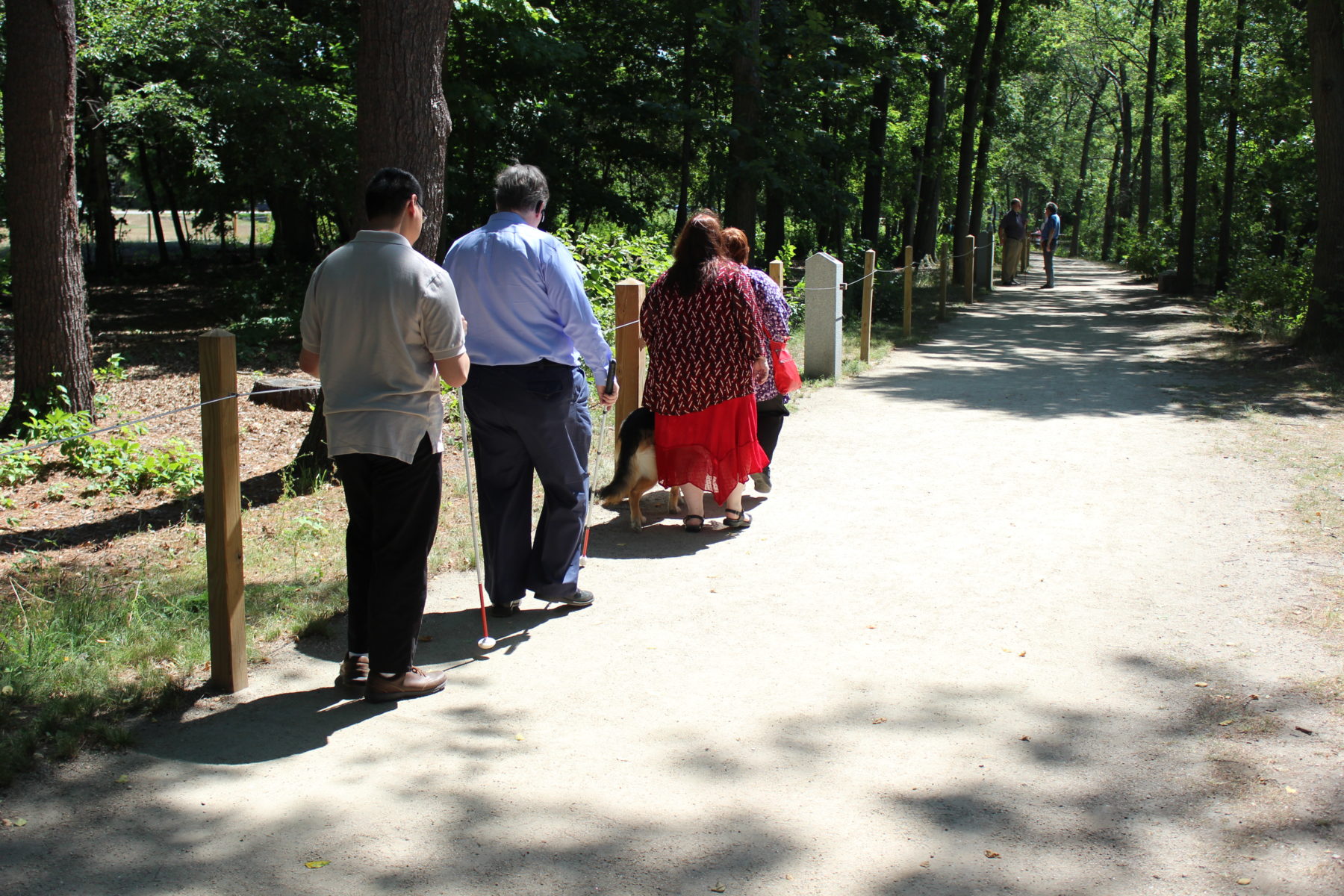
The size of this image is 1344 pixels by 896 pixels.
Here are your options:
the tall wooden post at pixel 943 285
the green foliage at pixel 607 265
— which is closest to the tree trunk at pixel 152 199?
the tall wooden post at pixel 943 285

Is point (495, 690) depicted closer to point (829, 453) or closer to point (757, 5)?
point (829, 453)

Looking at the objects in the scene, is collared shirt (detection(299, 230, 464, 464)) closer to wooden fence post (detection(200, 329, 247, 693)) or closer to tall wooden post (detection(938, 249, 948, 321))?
wooden fence post (detection(200, 329, 247, 693))

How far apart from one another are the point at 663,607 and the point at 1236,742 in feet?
8.34

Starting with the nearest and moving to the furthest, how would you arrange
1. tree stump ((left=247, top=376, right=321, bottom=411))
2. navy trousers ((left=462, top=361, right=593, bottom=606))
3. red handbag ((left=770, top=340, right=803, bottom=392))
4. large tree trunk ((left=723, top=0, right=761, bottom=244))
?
1. navy trousers ((left=462, top=361, right=593, bottom=606))
2. red handbag ((left=770, top=340, right=803, bottom=392))
3. tree stump ((left=247, top=376, right=321, bottom=411))
4. large tree trunk ((left=723, top=0, right=761, bottom=244))

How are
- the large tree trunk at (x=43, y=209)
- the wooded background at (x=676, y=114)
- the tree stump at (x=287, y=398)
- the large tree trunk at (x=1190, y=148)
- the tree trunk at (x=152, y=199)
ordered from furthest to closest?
the tree trunk at (x=152, y=199)
the large tree trunk at (x=1190, y=148)
the wooded background at (x=676, y=114)
the tree stump at (x=287, y=398)
the large tree trunk at (x=43, y=209)

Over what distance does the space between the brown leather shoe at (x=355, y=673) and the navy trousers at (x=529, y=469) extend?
40.3 inches

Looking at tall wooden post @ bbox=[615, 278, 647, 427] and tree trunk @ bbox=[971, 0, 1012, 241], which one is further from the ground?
tree trunk @ bbox=[971, 0, 1012, 241]

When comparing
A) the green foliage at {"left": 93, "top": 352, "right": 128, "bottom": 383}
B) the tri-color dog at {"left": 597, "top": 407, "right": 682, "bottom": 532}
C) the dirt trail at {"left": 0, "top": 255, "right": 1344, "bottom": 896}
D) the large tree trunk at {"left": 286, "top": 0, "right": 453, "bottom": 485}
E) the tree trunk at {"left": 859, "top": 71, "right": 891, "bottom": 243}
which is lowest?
the dirt trail at {"left": 0, "top": 255, "right": 1344, "bottom": 896}

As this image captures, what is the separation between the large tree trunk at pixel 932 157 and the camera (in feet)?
89.7

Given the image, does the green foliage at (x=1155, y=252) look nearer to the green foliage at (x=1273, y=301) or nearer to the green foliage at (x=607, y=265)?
the green foliage at (x=1273, y=301)

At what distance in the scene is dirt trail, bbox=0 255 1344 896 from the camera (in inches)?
125

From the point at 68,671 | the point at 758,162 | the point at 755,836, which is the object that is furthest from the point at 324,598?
the point at 758,162

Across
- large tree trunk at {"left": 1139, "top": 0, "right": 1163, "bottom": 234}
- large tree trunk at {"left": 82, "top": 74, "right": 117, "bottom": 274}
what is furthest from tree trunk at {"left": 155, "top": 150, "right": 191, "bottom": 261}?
large tree trunk at {"left": 1139, "top": 0, "right": 1163, "bottom": 234}

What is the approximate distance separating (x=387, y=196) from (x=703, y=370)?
9.31ft
